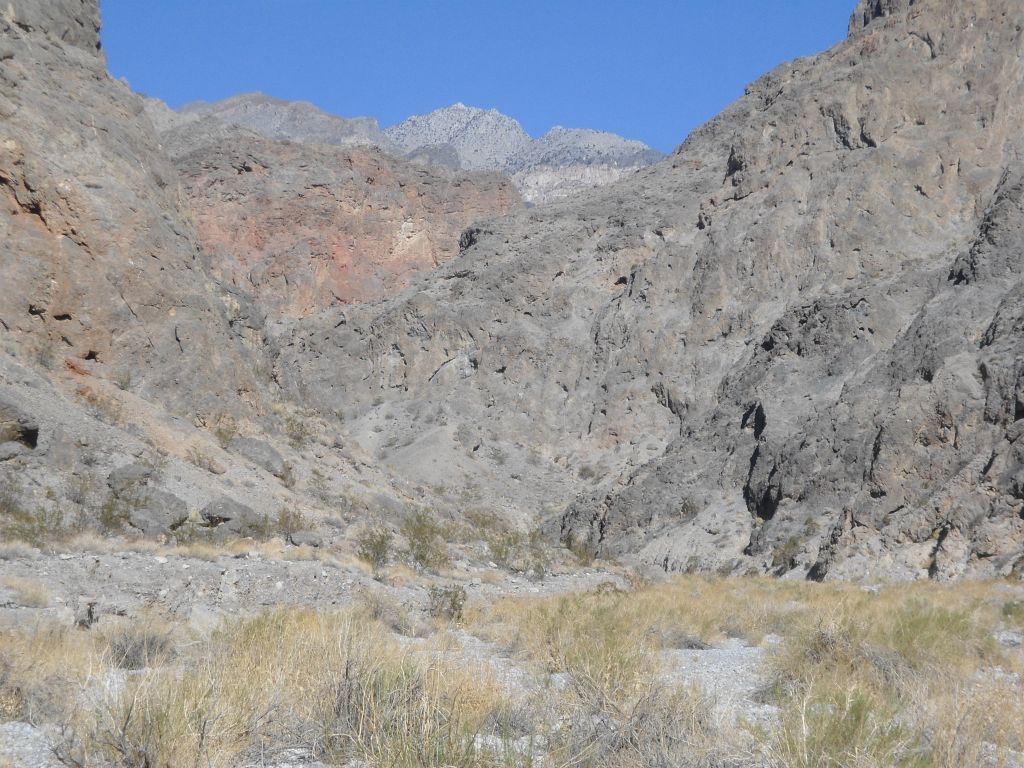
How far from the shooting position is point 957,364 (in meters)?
28.4

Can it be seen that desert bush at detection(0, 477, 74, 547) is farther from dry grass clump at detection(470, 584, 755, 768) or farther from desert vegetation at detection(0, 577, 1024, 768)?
dry grass clump at detection(470, 584, 755, 768)

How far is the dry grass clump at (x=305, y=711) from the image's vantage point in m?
4.13

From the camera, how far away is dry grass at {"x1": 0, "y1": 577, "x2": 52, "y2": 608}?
907 cm

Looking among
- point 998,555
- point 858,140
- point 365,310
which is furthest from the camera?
point 365,310

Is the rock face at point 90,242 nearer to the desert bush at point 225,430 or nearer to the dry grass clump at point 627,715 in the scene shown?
the desert bush at point 225,430

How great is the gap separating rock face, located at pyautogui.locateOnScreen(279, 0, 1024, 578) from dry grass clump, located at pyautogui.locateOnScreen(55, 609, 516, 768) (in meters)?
18.2

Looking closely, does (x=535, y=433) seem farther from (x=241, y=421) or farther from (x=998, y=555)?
(x=998, y=555)

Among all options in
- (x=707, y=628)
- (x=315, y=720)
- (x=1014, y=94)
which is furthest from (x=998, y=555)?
(x=1014, y=94)

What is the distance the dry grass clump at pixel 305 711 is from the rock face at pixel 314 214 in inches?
2671

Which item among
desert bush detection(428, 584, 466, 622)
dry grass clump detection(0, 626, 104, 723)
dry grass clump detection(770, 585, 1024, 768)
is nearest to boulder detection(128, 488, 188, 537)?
desert bush detection(428, 584, 466, 622)

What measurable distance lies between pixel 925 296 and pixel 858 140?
1574 centimetres

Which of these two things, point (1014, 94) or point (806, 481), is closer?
point (806, 481)

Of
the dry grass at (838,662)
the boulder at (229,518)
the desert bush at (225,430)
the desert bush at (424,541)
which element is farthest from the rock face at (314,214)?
the dry grass at (838,662)

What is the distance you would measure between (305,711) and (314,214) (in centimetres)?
7475
